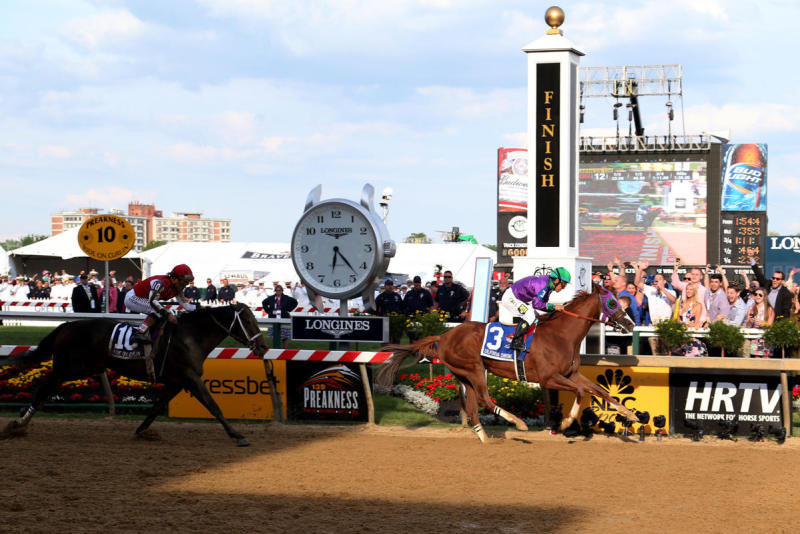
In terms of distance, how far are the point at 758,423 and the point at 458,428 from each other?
409 centimetres

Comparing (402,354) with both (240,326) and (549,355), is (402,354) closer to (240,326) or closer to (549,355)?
(549,355)

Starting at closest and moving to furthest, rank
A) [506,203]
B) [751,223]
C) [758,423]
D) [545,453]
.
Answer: [545,453] < [758,423] < [751,223] < [506,203]

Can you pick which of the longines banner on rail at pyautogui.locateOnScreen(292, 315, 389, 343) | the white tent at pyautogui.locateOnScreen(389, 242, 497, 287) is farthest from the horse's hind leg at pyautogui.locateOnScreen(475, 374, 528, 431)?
the white tent at pyautogui.locateOnScreen(389, 242, 497, 287)

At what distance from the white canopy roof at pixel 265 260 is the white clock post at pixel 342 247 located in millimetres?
24184

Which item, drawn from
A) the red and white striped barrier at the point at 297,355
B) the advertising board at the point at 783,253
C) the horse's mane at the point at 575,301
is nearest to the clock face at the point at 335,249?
the red and white striped barrier at the point at 297,355

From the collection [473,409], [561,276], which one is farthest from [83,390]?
[561,276]

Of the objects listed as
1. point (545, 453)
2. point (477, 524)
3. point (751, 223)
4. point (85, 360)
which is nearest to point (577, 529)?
point (477, 524)

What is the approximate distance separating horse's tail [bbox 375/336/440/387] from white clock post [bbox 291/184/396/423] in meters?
1.64

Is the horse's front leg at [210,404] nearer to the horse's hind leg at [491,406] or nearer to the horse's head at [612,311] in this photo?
the horse's hind leg at [491,406]

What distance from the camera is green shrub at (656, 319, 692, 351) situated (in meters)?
13.1

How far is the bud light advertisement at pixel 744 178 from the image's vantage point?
40062mm

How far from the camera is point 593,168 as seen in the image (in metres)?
41.5

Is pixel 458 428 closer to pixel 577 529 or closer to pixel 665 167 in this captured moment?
pixel 577 529

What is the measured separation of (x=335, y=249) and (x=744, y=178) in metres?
31.2
